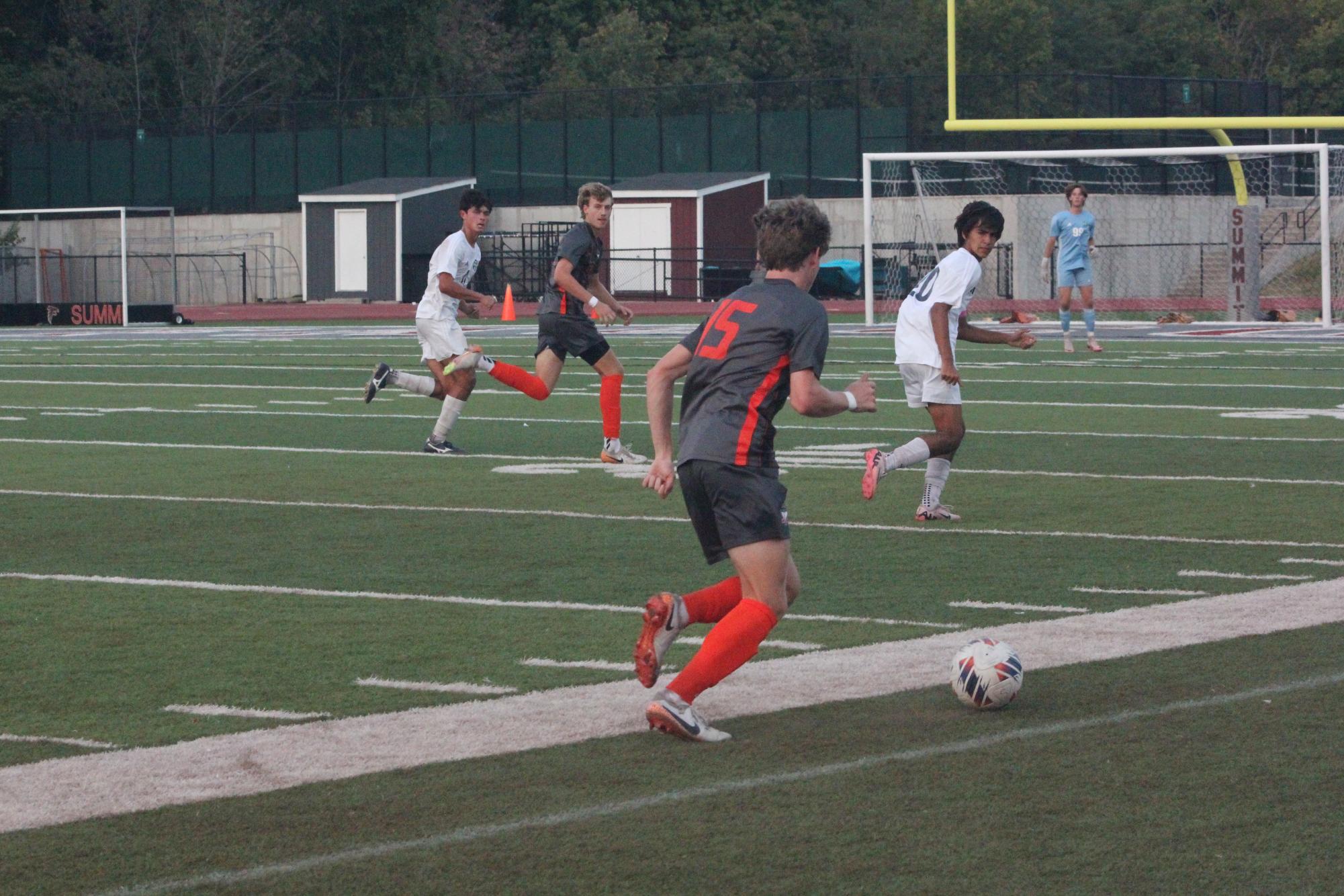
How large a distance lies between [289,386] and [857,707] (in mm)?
15326

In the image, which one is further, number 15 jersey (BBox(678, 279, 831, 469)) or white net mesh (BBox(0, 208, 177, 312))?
white net mesh (BBox(0, 208, 177, 312))

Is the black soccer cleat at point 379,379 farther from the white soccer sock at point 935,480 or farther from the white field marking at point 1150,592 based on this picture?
the white field marking at point 1150,592

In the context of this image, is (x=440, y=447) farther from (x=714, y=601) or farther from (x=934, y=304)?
(x=714, y=601)

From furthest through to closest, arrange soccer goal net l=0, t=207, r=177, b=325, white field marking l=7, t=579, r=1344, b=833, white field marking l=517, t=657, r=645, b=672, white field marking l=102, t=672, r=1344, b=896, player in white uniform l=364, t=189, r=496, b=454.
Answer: soccer goal net l=0, t=207, r=177, b=325, player in white uniform l=364, t=189, r=496, b=454, white field marking l=517, t=657, r=645, b=672, white field marking l=7, t=579, r=1344, b=833, white field marking l=102, t=672, r=1344, b=896

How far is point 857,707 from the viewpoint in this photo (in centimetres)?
646

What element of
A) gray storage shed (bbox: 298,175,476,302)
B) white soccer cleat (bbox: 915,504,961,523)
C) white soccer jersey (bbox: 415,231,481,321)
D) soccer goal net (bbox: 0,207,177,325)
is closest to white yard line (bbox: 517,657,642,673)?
white soccer cleat (bbox: 915,504,961,523)

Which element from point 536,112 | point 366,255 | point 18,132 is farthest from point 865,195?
point 18,132

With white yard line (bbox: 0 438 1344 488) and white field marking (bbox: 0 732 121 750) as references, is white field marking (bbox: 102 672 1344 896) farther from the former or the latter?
white yard line (bbox: 0 438 1344 488)

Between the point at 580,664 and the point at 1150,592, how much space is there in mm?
2610

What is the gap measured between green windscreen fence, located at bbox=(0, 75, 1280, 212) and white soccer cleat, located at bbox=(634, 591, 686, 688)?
134ft

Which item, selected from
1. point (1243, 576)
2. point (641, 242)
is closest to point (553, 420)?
point (1243, 576)

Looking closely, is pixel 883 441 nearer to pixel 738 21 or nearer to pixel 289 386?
pixel 289 386

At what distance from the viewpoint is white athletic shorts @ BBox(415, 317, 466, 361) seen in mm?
14461

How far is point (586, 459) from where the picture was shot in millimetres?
13992
